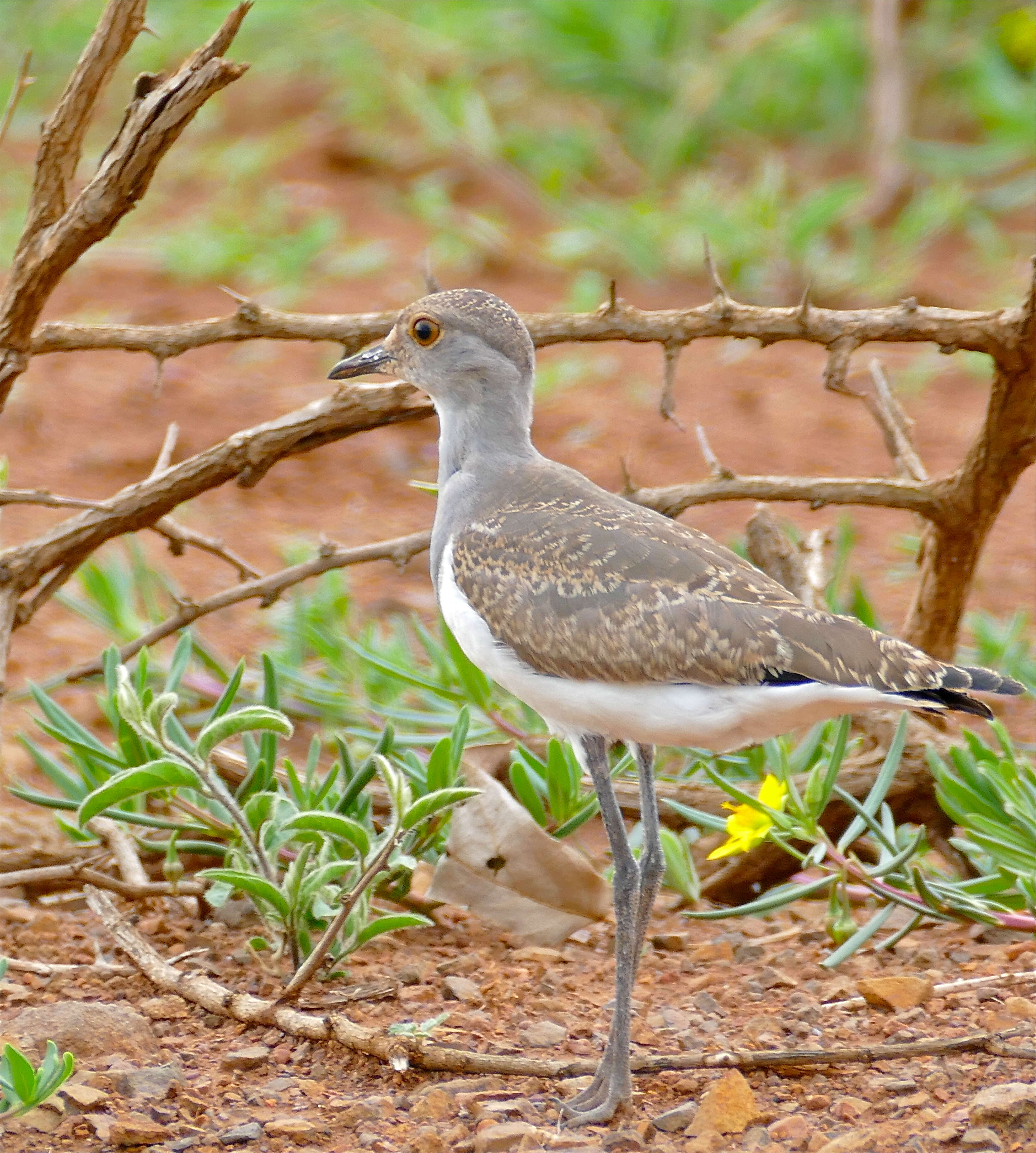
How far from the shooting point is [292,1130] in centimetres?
254

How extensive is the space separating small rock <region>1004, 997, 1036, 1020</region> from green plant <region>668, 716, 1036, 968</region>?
0.81 feet

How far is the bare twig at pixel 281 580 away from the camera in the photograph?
3.59 m

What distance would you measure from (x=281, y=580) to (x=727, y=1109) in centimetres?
164

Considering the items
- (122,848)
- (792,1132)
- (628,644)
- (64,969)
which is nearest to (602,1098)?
(792,1132)

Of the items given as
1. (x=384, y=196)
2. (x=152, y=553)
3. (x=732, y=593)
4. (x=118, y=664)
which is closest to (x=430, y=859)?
(x=118, y=664)

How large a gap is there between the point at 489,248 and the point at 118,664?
16.4 ft

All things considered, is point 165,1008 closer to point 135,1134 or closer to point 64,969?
point 64,969

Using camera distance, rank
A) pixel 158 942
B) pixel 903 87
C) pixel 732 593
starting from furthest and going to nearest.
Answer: pixel 903 87, pixel 158 942, pixel 732 593

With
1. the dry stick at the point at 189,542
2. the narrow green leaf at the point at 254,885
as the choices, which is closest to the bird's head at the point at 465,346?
the dry stick at the point at 189,542

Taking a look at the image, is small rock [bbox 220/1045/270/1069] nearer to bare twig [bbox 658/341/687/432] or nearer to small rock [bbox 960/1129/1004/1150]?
small rock [bbox 960/1129/1004/1150]

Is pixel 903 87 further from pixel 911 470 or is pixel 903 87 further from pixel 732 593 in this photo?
pixel 732 593

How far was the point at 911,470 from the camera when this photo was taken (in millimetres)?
3982

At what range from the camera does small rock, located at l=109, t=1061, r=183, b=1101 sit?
8.64 ft

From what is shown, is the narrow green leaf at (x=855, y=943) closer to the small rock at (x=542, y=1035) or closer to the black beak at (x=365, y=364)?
the small rock at (x=542, y=1035)
